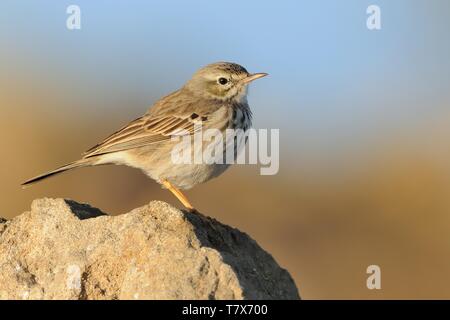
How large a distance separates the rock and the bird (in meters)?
1.66

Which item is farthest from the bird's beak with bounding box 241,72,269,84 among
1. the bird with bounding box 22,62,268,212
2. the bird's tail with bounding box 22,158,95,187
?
the bird's tail with bounding box 22,158,95,187

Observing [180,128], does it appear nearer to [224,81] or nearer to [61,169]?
[224,81]

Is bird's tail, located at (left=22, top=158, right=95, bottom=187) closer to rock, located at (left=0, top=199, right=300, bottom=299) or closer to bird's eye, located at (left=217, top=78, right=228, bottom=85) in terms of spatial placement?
rock, located at (left=0, top=199, right=300, bottom=299)

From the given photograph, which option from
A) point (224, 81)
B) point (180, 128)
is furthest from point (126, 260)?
point (224, 81)

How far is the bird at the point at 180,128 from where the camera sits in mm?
8461

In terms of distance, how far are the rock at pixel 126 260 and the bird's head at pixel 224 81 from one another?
275cm

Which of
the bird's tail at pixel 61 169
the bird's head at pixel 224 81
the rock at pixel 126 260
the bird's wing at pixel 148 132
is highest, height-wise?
the bird's head at pixel 224 81

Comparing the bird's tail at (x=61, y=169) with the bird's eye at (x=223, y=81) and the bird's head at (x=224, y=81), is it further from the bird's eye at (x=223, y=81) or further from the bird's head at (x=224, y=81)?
the bird's eye at (x=223, y=81)

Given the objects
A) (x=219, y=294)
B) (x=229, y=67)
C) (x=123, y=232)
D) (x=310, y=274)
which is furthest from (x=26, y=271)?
(x=310, y=274)

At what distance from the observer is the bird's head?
30.4 feet

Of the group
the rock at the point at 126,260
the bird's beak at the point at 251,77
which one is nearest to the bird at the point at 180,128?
the bird's beak at the point at 251,77

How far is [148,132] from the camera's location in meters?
8.84

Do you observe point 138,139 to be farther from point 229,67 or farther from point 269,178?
point 269,178
